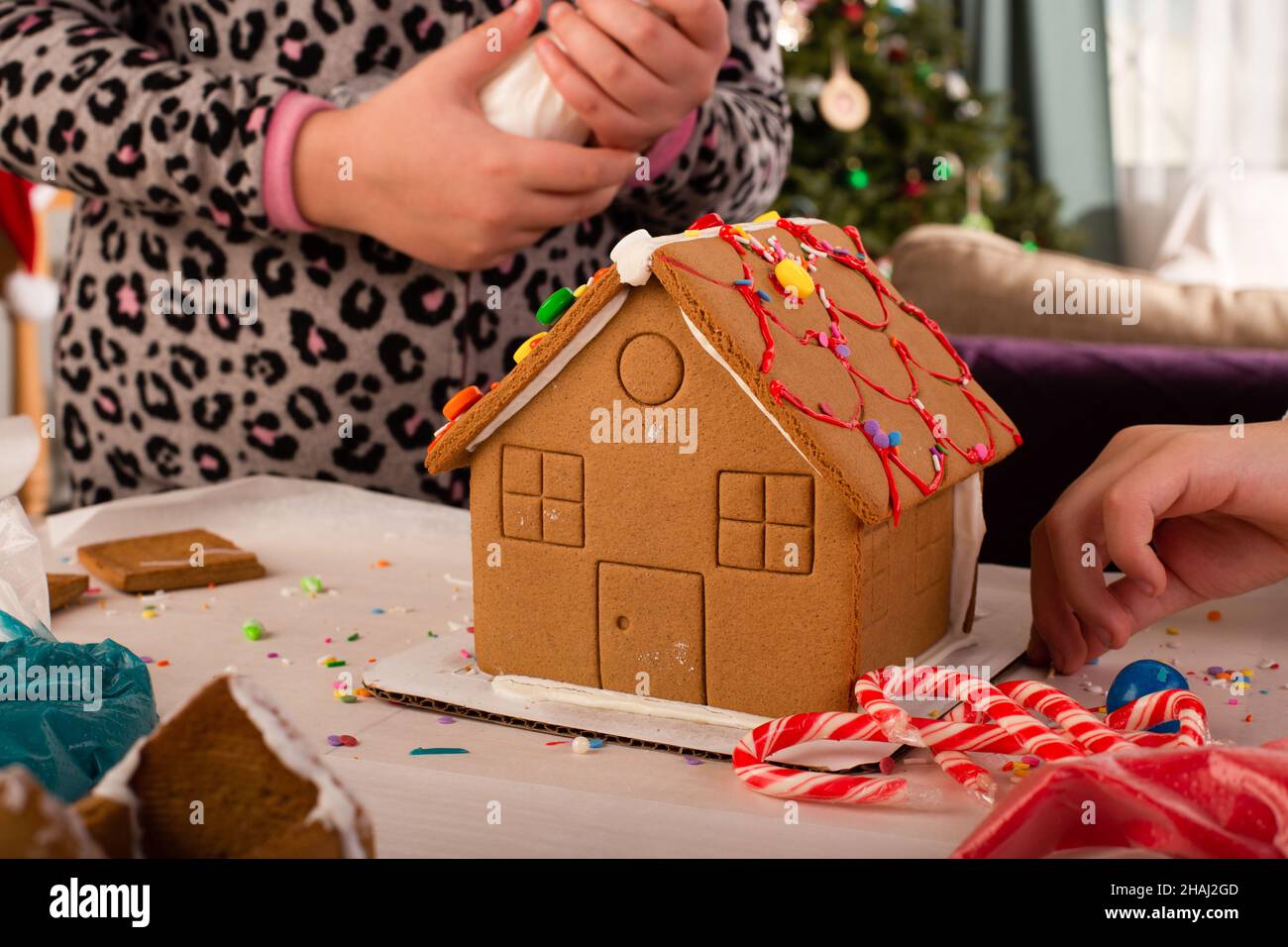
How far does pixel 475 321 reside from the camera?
4.35 feet

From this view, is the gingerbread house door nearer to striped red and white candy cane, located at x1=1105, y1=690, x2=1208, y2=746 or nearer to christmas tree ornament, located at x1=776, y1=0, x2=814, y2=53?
striped red and white candy cane, located at x1=1105, y1=690, x2=1208, y2=746

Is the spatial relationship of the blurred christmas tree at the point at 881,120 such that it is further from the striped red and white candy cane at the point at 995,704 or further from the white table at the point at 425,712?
the striped red and white candy cane at the point at 995,704

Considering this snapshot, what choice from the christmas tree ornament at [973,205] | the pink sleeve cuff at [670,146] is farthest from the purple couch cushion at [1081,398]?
the christmas tree ornament at [973,205]

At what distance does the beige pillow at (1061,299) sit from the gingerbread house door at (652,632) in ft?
3.98

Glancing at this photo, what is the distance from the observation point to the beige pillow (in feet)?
5.76

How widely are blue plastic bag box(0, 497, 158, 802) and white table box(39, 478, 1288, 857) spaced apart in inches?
2.9

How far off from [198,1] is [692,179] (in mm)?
530

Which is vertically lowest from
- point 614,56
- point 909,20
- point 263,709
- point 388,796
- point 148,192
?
point 388,796

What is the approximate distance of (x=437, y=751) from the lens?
2.43 feet

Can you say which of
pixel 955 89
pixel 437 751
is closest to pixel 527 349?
pixel 437 751

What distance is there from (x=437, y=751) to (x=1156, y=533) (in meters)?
0.55

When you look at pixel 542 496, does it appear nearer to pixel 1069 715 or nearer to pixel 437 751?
pixel 437 751

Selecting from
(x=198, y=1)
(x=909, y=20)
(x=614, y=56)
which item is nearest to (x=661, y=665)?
(x=614, y=56)
